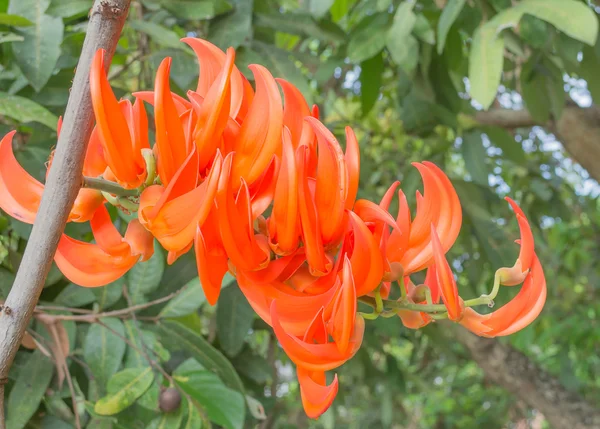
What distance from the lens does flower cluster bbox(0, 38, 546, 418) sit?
1.51 ft

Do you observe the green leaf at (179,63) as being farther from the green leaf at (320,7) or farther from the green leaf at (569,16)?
the green leaf at (569,16)

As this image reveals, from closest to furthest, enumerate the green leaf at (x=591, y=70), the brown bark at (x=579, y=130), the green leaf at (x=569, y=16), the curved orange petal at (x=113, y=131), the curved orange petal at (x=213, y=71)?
the curved orange petal at (x=113, y=131)
the curved orange petal at (x=213, y=71)
the green leaf at (x=569, y=16)
the green leaf at (x=591, y=70)
the brown bark at (x=579, y=130)

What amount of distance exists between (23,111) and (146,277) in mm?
304

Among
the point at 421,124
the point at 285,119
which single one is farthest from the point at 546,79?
the point at 285,119

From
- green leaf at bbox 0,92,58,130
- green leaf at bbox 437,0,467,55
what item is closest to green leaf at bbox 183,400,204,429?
green leaf at bbox 0,92,58,130

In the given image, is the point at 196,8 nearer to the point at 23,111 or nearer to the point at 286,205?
the point at 23,111

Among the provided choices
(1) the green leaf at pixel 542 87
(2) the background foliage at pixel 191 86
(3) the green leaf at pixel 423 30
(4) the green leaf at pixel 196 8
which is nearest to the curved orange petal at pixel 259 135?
(2) the background foliage at pixel 191 86

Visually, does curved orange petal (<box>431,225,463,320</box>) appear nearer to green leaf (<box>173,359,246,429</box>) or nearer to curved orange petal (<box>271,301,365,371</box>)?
curved orange petal (<box>271,301,365,371</box>)

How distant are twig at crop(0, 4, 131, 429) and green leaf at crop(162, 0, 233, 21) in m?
0.67

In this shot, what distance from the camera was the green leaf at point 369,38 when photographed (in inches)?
51.1

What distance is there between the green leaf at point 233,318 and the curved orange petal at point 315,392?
2.23ft

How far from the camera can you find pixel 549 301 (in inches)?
111

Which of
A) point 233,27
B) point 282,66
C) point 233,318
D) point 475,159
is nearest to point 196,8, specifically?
point 233,27

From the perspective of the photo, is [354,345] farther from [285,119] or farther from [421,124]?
[421,124]
